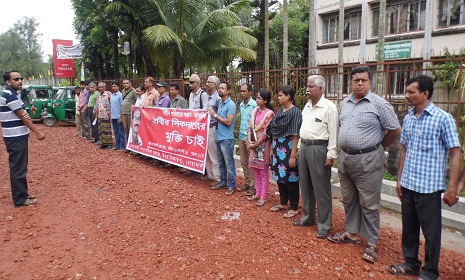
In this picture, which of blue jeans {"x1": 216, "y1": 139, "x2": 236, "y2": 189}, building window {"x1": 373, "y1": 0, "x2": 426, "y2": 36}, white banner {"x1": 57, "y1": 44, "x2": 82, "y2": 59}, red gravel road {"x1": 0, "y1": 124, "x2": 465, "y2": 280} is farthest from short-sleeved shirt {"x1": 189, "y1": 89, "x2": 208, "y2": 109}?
white banner {"x1": 57, "y1": 44, "x2": 82, "y2": 59}

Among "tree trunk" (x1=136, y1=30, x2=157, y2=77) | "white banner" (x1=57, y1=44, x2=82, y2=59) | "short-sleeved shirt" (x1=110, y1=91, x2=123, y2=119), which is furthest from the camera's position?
"white banner" (x1=57, y1=44, x2=82, y2=59)

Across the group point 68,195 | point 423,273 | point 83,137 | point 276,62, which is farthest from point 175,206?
point 276,62

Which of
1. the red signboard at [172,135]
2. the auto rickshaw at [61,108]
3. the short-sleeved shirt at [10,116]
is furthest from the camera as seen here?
the auto rickshaw at [61,108]

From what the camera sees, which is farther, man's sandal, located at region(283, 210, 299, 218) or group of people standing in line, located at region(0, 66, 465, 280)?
man's sandal, located at region(283, 210, 299, 218)

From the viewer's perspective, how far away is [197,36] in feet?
43.5

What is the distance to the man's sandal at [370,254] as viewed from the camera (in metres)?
3.26

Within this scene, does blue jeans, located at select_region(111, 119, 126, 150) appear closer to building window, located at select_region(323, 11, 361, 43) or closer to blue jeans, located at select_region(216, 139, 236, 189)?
blue jeans, located at select_region(216, 139, 236, 189)

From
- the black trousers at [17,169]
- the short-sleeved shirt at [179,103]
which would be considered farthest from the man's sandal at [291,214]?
the black trousers at [17,169]

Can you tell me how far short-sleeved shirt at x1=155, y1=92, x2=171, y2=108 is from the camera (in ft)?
23.0

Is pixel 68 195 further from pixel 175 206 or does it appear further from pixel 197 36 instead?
pixel 197 36

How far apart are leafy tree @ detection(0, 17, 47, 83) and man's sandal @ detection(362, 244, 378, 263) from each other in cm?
7997

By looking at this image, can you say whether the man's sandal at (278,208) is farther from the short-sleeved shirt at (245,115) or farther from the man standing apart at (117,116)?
the man standing apart at (117,116)

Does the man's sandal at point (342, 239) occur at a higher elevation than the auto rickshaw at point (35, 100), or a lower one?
lower

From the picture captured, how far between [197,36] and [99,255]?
11.1 meters
